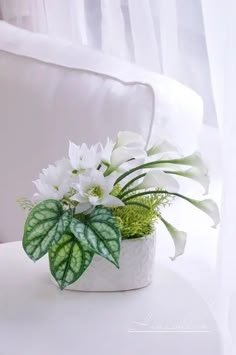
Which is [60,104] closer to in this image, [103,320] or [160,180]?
[160,180]

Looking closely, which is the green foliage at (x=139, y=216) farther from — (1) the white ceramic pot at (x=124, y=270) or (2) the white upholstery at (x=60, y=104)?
(2) the white upholstery at (x=60, y=104)

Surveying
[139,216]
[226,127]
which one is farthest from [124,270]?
[226,127]

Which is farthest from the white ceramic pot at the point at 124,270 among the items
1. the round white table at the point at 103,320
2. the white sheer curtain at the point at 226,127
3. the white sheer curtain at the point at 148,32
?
the white sheer curtain at the point at 148,32

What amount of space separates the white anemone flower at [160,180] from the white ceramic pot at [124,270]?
7cm

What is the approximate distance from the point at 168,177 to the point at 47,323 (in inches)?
9.7

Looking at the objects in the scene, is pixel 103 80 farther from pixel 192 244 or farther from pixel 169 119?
pixel 192 244

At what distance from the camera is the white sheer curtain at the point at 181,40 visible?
96cm

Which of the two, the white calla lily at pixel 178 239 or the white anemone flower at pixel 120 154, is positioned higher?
the white anemone flower at pixel 120 154

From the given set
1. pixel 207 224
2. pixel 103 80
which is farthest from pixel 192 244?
pixel 103 80

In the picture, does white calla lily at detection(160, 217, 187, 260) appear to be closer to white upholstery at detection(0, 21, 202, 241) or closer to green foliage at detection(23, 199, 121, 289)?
green foliage at detection(23, 199, 121, 289)

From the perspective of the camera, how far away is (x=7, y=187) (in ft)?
4.50

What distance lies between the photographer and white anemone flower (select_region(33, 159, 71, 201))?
0.87 m

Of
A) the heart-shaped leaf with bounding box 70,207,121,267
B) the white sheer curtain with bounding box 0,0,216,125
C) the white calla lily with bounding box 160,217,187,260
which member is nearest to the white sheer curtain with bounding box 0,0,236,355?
the white sheer curtain with bounding box 0,0,216,125

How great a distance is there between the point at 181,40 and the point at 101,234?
53 cm
